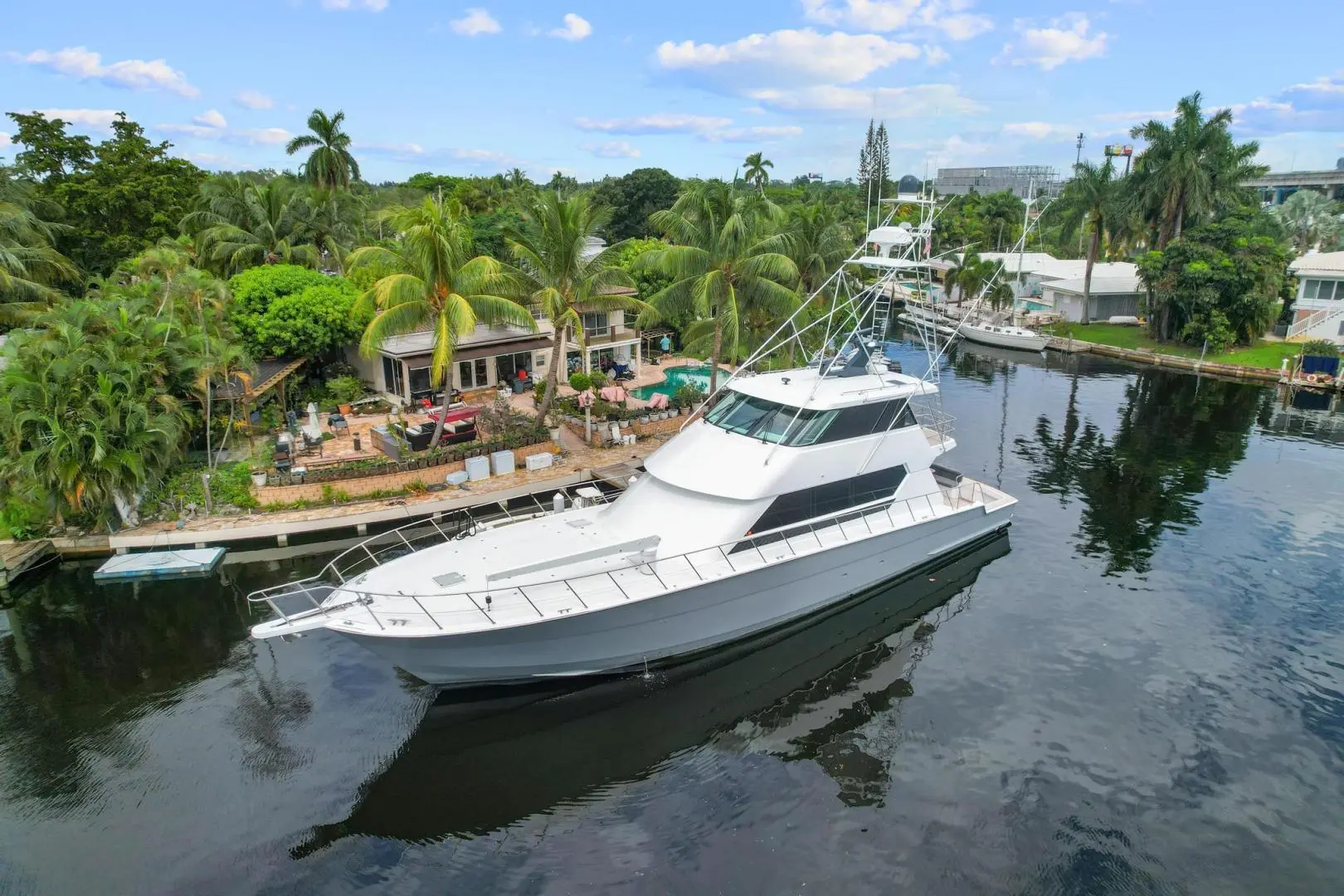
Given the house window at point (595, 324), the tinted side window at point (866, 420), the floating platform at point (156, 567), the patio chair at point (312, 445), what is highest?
the house window at point (595, 324)

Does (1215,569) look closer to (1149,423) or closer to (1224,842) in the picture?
(1224,842)

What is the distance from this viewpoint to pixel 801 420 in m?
16.7

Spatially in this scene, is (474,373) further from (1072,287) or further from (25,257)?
(1072,287)

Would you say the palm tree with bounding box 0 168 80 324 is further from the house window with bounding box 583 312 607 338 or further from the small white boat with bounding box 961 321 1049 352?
the small white boat with bounding box 961 321 1049 352

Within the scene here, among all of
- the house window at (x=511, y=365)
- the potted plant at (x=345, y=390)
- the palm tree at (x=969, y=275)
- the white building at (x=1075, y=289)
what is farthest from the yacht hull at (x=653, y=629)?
the palm tree at (x=969, y=275)

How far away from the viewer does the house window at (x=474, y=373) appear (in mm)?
31500

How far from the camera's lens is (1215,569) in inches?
752

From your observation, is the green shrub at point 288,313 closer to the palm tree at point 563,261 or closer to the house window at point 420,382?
the house window at point 420,382

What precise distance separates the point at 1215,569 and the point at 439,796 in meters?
18.9

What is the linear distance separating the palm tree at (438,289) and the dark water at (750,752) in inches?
306

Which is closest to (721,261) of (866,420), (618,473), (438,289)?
(618,473)

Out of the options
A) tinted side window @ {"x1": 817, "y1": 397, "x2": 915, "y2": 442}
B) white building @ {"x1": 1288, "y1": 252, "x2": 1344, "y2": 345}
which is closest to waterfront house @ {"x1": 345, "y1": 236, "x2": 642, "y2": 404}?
tinted side window @ {"x1": 817, "y1": 397, "x2": 915, "y2": 442}

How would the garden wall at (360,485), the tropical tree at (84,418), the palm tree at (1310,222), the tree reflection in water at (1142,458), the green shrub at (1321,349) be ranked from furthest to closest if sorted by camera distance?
the palm tree at (1310,222) → the green shrub at (1321,349) → the tree reflection in water at (1142,458) → the garden wall at (360,485) → the tropical tree at (84,418)

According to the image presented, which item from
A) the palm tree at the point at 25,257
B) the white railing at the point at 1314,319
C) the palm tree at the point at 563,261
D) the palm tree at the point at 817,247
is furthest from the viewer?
the white railing at the point at 1314,319
